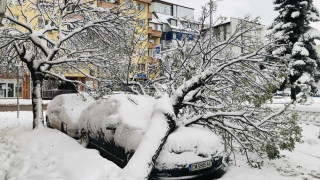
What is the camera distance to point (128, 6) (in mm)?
12500

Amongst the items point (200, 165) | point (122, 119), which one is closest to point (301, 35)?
point (200, 165)

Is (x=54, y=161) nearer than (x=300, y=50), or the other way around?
(x=54, y=161)

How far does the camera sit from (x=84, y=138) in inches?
296

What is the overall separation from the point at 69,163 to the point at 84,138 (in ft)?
5.17

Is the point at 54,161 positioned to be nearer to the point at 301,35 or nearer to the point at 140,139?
the point at 140,139

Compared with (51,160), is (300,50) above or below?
above

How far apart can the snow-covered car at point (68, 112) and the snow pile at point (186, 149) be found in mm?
4414

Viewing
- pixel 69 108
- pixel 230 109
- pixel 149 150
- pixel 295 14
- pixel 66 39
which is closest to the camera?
pixel 149 150

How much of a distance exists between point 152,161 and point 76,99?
19.5ft

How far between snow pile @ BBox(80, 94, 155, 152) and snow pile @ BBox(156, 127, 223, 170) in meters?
0.60

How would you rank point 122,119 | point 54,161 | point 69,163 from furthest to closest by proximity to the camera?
1. point 54,161
2. point 69,163
3. point 122,119

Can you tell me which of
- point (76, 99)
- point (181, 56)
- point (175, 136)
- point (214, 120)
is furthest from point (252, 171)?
point (76, 99)

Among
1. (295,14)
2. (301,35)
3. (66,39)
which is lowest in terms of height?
(66,39)

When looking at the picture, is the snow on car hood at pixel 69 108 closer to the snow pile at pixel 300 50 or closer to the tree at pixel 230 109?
the tree at pixel 230 109
